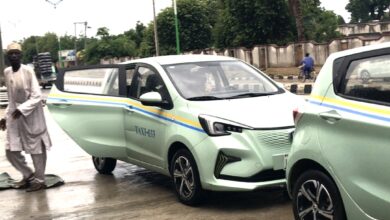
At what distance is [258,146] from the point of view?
5309 mm

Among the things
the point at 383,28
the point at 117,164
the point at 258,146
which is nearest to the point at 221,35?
the point at 383,28

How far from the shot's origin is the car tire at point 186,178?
5754 millimetres

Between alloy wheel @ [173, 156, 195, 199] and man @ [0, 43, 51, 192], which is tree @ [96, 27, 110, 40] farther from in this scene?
alloy wheel @ [173, 156, 195, 199]

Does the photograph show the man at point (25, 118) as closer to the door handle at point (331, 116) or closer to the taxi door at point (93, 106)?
the taxi door at point (93, 106)

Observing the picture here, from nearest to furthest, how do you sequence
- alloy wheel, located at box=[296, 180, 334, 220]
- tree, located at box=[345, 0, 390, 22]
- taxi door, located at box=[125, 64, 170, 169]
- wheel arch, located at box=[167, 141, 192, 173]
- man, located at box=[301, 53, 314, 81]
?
alloy wheel, located at box=[296, 180, 334, 220] → wheel arch, located at box=[167, 141, 192, 173] → taxi door, located at box=[125, 64, 170, 169] → man, located at box=[301, 53, 314, 81] → tree, located at box=[345, 0, 390, 22]

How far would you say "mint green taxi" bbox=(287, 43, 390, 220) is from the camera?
3764 mm

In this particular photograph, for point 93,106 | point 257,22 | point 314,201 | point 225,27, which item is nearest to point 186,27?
point 225,27

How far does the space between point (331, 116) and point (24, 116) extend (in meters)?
4.26

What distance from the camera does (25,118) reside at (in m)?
7.12

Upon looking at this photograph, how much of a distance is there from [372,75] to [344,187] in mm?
817

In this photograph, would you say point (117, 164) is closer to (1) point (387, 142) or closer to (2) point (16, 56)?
(2) point (16, 56)

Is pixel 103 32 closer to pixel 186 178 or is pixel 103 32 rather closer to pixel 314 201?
pixel 186 178

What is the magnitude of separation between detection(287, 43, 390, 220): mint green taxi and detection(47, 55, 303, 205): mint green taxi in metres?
0.79

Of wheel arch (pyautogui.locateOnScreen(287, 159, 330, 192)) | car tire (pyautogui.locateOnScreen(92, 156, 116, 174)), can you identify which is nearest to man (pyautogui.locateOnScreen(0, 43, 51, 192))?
car tire (pyautogui.locateOnScreen(92, 156, 116, 174))
